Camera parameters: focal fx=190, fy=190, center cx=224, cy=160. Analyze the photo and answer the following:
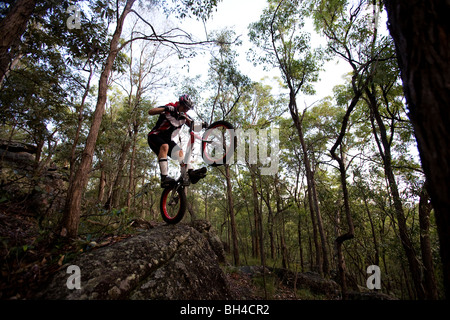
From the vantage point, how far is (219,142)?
5.01 metres

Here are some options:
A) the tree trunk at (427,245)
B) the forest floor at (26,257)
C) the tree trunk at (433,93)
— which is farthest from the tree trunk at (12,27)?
the tree trunk at (427,245)

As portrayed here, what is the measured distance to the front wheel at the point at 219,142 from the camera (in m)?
4.39

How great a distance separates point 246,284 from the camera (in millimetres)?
8047

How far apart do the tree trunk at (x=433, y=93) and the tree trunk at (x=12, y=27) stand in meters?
6.48

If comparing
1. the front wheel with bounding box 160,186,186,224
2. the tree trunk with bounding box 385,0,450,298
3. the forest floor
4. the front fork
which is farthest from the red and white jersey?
the tree trunk with bounding box 385,0,450,298

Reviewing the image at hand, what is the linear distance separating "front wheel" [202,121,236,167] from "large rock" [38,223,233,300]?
5.87ft

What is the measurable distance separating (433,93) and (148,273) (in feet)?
10.7

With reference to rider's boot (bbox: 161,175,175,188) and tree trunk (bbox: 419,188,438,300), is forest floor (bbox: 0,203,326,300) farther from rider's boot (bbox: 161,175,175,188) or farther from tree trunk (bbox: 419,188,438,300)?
tree trunk (bbox: 419,188,438,300)

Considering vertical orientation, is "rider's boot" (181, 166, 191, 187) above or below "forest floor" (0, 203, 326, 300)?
above

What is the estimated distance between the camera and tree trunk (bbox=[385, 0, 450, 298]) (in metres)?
1.13

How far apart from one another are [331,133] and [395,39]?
50.0 feet

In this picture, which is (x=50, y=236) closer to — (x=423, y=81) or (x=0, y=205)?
(x=0, y=205)

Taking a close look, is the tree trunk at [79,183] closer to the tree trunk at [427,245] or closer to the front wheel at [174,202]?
the front wheel at [174,202]

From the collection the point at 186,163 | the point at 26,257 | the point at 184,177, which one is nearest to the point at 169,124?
the point at 186,163
